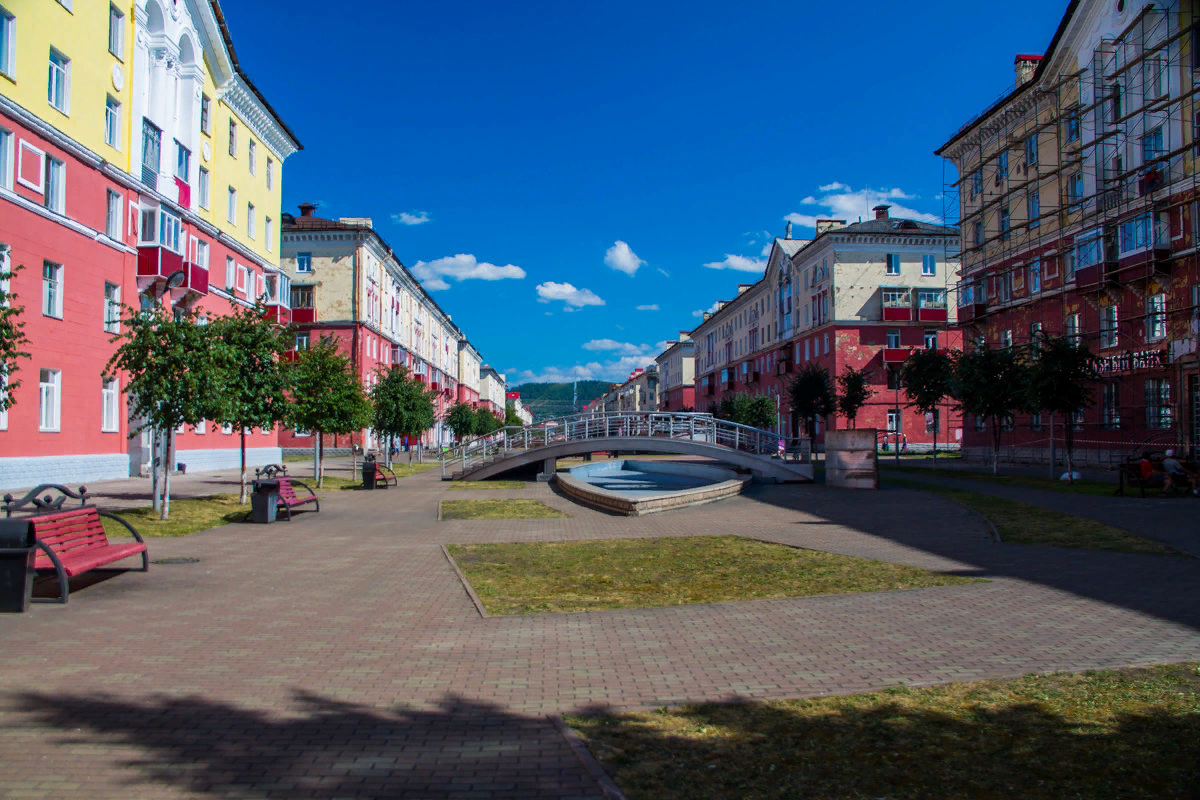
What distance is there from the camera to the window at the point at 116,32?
1036 inches

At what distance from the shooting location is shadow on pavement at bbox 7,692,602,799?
4.05 metres

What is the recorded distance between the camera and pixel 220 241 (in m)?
36.2

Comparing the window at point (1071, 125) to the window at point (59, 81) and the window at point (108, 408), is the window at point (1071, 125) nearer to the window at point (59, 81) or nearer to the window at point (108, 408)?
the window at point (59, 81)

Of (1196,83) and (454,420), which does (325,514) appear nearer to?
(1196,83)

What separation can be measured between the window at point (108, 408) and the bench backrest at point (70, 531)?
61.7 ft

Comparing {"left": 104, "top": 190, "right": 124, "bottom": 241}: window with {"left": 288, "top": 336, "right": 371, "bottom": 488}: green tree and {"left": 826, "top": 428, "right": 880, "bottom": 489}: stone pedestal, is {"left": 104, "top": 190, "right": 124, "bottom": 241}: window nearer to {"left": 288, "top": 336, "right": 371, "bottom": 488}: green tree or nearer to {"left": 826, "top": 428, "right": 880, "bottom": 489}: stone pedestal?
{"left": 288, "top": 336, "right": 371, "bottom": 488}: green tree

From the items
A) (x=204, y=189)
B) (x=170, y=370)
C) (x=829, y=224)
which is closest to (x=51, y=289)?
(x=170, y=370)

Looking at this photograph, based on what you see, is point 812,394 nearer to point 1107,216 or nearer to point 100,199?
point 1107,216

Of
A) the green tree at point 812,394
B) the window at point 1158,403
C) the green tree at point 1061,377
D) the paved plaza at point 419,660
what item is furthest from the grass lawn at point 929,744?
the green tree at point 812,394

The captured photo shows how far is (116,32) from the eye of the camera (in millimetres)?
26719

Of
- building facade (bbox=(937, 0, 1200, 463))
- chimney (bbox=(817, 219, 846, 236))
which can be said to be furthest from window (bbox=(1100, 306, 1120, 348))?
chimney (bbox=(817, 219, 846, 236))

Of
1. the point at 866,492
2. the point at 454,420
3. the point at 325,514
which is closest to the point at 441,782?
the point at 325,514

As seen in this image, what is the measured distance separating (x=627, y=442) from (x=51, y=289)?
60.9 feet

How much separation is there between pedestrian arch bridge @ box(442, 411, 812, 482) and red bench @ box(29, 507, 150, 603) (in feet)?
67.4
